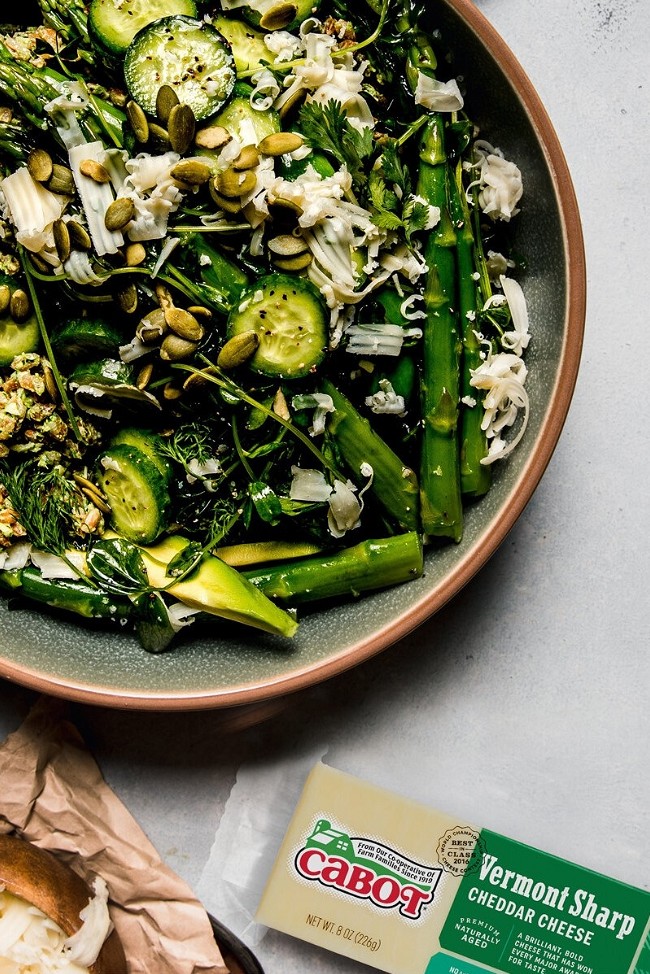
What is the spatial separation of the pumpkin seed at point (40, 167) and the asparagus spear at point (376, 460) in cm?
67

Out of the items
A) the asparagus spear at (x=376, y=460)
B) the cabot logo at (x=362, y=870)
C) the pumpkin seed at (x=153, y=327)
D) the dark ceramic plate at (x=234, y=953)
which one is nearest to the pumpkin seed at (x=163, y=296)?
the pumpkin seed at (x=153, y=327)

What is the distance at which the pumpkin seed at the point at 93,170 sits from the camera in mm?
1668

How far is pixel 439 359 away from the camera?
71.3 inches

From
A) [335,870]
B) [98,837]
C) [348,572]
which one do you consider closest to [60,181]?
[348,572]

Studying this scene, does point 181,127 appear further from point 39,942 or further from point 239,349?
point 39,942

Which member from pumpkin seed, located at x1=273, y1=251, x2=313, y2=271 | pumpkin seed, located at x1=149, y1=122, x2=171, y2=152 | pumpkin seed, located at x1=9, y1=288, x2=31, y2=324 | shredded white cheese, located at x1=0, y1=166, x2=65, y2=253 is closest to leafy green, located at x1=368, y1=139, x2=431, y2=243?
pumpkin seed, located at x1=273, y1=251, x2=313, y2=271

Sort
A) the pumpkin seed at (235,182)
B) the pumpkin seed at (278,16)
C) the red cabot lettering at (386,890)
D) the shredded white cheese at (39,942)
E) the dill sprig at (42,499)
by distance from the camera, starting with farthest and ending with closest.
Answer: the red cabot lettering at (386,890) < the shredded white cheese at (39,942) < the dill sprig at (42,499) < the pumpkin seed at (278,16) < the pumpkin seed at (235,182)

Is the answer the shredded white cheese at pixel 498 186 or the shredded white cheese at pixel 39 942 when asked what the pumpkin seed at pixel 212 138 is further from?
the shredded white cheese at pixel 39 942

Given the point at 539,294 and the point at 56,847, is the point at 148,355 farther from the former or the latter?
the point at 56,847

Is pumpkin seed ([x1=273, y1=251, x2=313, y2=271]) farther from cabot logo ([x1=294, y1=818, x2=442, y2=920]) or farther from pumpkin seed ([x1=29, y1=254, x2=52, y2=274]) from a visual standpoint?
cabot logo ([x1=294, y1=818, x2=442, y2=920])

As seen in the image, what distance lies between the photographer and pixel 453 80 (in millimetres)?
1816

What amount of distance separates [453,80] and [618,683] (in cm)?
147

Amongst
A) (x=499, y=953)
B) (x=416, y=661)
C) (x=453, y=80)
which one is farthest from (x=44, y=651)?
(x=453, y=80)

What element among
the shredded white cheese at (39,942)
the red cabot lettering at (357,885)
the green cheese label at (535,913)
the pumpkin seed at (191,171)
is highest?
the pumpkin seed at (191,171)
